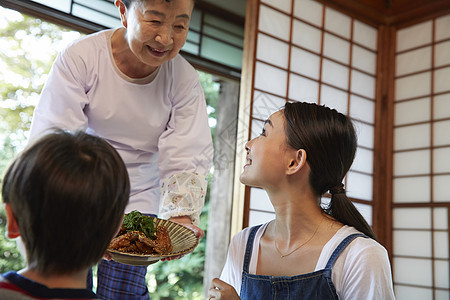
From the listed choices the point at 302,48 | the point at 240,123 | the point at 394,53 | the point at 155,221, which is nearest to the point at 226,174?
the point at 240,123

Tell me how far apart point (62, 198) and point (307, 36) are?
10.9 ft

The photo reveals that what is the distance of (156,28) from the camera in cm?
164

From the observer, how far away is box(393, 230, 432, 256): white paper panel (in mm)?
3959

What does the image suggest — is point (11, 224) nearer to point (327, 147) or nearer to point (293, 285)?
point (293, 285)

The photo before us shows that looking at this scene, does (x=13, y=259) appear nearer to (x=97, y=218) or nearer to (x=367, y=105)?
(x=367, y=105)

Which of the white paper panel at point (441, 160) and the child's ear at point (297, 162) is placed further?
the white paper panel at point (441, 160)

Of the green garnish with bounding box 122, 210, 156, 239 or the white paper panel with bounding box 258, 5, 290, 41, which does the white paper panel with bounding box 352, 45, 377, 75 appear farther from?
the green garnish with bounding box 122, 210, 156, 239

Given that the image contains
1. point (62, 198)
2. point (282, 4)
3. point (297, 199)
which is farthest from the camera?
point (282, 4)

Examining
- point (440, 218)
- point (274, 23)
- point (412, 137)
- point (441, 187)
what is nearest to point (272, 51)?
point (274, 23)

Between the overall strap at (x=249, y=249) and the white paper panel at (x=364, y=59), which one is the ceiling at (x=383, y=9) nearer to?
the white paper panel at (x=364, y=59)

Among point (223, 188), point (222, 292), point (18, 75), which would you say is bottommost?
point (222, 292)

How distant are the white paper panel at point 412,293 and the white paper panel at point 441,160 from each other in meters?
0.93

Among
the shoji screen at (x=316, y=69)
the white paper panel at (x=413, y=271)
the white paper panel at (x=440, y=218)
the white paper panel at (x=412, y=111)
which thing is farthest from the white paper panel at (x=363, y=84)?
the white paper panel at (x=413, y=271)

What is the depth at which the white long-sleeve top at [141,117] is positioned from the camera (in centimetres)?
171
